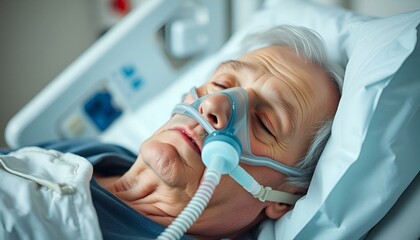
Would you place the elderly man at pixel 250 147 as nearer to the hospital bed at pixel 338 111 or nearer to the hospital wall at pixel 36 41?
the hospital bed at pixel 338 111

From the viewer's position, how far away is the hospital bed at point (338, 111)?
39.4 inches

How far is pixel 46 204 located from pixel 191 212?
12.6 inches

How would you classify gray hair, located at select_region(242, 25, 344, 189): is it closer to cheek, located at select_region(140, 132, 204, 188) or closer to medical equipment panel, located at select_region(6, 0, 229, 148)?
cheek, located at select_region(140, 132, 204, 188)

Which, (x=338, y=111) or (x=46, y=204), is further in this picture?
(x=338, y=111)

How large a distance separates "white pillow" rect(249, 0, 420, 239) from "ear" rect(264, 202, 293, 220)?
0.11 m

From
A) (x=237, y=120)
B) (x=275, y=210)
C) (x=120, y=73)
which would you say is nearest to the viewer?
(x=237, y=120)

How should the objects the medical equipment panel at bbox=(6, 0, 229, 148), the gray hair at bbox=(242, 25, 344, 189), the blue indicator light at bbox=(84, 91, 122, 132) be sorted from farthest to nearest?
the blue indicator light at bbox=(84, 91, 122, 132) → the medical equipment panel at bbox=(6, 0, 229, 148) → the gray hair at bbox=(242, 25, 344, 189)

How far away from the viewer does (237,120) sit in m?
1.07

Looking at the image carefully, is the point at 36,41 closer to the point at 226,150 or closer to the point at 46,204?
the point at 46,204

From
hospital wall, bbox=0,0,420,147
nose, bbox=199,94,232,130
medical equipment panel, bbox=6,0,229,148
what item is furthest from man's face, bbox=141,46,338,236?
hospital wall, bbox=0,0,420,147

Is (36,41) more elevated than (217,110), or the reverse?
(217,110)

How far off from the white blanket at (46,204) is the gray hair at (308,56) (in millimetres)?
479

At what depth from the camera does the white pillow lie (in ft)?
3.23

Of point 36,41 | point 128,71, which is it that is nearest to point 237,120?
point 128,71
